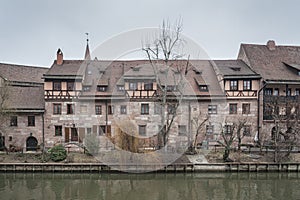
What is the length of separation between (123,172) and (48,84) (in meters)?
10.1

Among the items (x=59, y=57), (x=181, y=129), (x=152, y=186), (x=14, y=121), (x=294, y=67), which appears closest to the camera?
(x=152, y=186)

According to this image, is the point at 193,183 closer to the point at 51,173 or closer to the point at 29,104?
the point at 51,173

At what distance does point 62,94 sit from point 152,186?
38.2 feet

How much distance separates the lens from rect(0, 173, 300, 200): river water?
15172 millimetres

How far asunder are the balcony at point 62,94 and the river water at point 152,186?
288 inches

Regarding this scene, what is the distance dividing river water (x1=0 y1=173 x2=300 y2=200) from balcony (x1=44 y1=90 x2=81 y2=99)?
24.0 ft

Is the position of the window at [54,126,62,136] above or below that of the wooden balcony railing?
below

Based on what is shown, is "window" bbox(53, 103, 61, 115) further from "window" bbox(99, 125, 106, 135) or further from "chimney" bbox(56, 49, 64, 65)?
"chimney" bbox(56, 49, 64, 65)

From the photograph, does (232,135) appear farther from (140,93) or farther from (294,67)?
(294,67)

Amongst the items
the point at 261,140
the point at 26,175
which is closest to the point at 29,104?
the point at 26,175

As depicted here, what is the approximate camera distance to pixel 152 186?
55.2ft

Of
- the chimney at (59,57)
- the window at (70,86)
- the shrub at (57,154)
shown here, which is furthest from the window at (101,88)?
the shrub at (57,154)

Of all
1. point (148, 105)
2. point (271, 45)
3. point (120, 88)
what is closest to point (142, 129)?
point (148, 105)

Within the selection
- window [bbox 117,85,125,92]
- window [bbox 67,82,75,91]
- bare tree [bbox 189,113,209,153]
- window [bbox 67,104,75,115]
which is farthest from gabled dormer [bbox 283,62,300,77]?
window [bbox 67,104,75,115]
